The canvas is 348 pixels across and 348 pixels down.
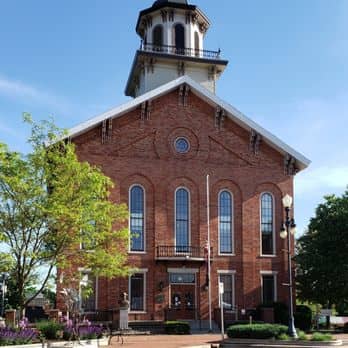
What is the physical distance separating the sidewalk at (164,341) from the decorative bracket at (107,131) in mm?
12980

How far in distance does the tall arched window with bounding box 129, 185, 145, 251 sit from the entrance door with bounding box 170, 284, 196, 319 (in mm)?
3270

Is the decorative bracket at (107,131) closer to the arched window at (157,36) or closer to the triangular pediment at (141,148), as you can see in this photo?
the triangular pediment at (141,148)

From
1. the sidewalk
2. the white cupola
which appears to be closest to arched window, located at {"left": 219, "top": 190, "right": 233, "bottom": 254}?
the sidewalk

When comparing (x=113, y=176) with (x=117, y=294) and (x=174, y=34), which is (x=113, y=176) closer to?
(x=117, y=294)

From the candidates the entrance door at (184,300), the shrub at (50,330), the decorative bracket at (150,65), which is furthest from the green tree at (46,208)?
the decorative bracket at (150,65)

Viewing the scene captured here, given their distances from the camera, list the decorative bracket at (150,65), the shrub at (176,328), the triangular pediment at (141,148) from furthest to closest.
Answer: the decorative bracket at (150,65) → the triangular pediment at (141,148) → the shrub at (176,328)

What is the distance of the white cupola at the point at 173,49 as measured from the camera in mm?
46406

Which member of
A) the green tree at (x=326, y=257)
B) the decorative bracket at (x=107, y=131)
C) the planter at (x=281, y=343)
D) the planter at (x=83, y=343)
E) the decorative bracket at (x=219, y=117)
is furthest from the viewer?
the decorative bracket at (x=219, y=117)

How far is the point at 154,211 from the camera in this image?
129 ft

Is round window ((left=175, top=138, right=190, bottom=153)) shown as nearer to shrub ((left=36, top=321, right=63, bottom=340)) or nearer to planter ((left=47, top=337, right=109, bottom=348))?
planter ((left=47, top=337, right=109, bottom=348))

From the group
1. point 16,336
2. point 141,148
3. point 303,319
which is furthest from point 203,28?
point 16,336

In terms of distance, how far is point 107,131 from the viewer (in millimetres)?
39438

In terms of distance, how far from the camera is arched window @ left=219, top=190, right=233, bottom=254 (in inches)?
1591

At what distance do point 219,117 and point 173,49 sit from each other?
8.13 m
